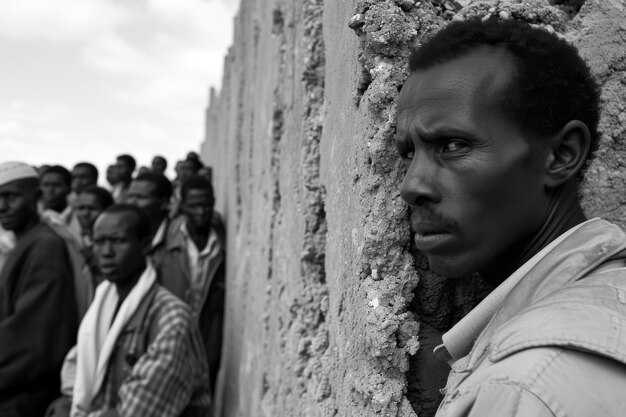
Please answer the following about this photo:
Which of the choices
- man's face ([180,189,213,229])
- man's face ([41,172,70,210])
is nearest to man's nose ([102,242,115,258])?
man's face ([180,189,213,229])

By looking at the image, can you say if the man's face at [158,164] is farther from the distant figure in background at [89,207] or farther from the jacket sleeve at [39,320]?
the jacket sleeve at [39,320]

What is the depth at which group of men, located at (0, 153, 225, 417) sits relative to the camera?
3.32 m

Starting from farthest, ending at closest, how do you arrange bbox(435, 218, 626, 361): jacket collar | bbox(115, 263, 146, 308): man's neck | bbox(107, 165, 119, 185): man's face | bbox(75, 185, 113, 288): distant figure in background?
1. bbox(107, 165, 119, 185): man's face
2. bbox(75, 185, 113, 288): distant figure in background
3. bbox(115, 263, 146, 308): man's neck
4. bbox(435, 218, 626, 361): jacket collar

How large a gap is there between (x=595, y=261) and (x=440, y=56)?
0.45 m

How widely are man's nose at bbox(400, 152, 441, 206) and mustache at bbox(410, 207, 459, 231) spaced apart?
2 cm

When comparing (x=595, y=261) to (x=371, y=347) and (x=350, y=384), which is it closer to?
(x=371, y=347)

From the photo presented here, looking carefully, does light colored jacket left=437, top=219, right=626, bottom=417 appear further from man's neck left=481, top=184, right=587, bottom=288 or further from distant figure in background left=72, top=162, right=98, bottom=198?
distant figure in background left=72, top=162, right=98, bottom=198

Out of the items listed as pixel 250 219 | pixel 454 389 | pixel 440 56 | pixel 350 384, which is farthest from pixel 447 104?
pixel 250 219

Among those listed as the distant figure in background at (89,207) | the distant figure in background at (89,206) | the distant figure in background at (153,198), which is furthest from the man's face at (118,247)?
the distant figure in background at (89,206)

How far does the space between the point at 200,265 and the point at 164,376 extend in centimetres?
236

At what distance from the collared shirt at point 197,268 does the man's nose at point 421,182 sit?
14.2 feet

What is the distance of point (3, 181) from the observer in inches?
176

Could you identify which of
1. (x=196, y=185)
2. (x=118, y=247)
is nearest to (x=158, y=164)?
(x=196, y=185)

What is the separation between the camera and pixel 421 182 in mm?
1203
